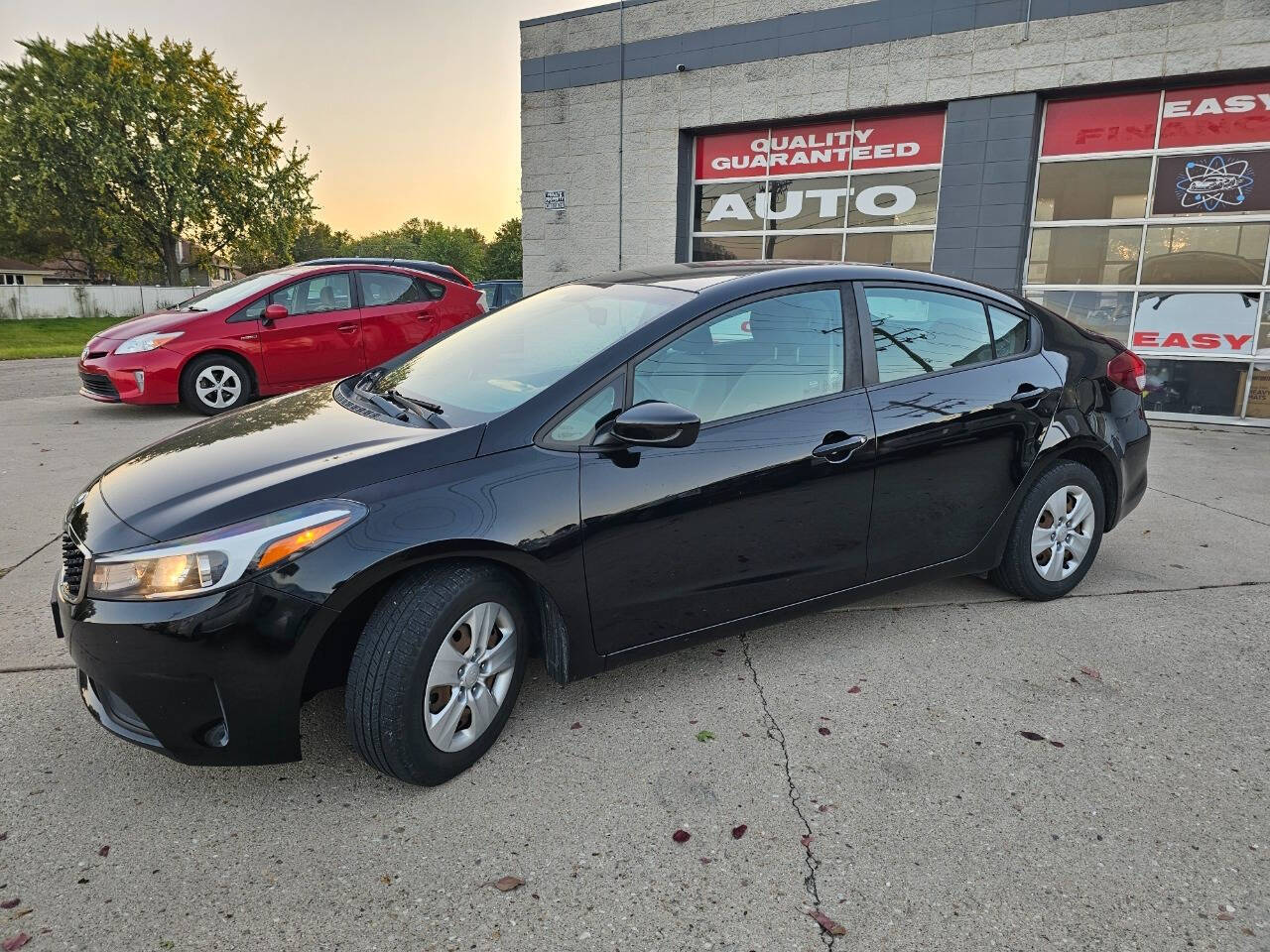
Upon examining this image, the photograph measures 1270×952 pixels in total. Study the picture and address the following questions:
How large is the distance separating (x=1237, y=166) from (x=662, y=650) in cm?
905

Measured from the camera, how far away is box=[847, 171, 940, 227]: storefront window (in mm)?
10039

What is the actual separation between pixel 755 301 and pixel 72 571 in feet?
7.77

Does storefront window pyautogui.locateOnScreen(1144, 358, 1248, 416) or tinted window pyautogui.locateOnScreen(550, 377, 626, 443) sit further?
storefront window pyautogui.locateOnScreen(1144, 358, 1248, 416)

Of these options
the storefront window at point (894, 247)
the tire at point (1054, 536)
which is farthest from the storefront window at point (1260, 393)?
the tire at point (1054, 536)

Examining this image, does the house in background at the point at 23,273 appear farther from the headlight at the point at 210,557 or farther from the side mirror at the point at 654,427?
the side mirror at the point at 654,427

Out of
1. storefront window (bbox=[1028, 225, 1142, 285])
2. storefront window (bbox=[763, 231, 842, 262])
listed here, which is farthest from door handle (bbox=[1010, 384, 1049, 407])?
storefront window (bbox=[763, 231, 842, 262])

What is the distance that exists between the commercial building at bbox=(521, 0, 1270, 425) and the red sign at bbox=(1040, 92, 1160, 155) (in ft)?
0.06

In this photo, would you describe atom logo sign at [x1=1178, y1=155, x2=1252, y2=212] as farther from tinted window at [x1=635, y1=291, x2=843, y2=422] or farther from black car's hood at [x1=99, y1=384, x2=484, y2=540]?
black car's hood at [x1=99, y1=384, x2=484, y2=540]

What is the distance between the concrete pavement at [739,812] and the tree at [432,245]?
333 feet

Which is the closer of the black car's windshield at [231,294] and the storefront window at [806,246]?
the black car's windshield at [231,294]

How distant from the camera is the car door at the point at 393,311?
872 cm

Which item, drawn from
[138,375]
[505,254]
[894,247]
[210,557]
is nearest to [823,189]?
[894,247]

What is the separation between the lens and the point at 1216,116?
8500mm

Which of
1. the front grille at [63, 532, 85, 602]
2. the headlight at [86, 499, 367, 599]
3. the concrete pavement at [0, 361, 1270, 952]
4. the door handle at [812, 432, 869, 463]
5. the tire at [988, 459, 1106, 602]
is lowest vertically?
the concrete pavement at [0, 361, 1270, 952]
